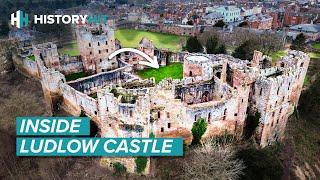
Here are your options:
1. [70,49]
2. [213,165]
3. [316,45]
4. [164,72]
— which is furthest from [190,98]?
[70,49]

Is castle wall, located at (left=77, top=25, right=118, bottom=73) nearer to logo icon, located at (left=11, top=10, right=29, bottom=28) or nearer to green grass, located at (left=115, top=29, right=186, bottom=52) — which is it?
green grass, located at (left=115, top=29, right=186, bottom=52)

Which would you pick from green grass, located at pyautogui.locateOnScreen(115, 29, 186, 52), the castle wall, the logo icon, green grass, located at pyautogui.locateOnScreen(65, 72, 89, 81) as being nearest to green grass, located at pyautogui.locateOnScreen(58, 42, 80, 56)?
green grass, located at pyautogui.locateOnScreen(115, 29, 186, 52)

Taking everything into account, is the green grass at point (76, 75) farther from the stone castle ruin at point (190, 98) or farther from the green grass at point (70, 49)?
the green grass at point (70, 49)

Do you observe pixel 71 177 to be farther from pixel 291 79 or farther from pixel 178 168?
pixel 291 79

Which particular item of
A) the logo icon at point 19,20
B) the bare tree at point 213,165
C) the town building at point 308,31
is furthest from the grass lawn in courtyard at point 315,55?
the logo icon at point 19,20

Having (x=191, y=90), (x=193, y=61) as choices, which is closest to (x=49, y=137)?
(x=191, y=90)

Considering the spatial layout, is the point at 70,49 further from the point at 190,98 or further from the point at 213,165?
the point at 213,165
